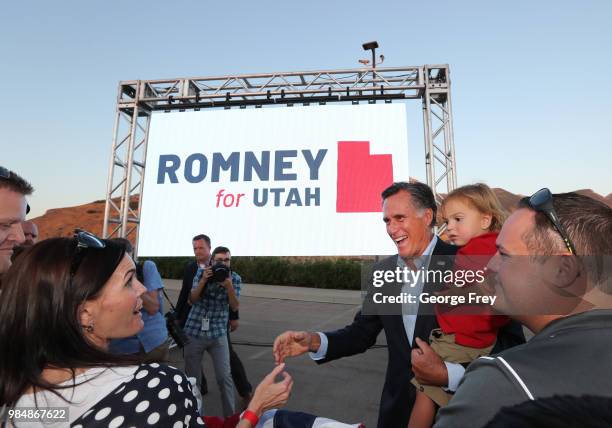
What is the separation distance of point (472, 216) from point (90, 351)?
193 centimetres

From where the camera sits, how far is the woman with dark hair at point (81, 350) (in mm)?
989

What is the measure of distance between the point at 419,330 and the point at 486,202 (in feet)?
2.89

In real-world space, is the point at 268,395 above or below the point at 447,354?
below

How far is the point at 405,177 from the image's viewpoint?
6.88 metres

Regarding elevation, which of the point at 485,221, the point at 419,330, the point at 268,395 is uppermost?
the point at 485,221

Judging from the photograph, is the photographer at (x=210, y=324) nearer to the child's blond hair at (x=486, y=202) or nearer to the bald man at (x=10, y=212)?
the bald man at (x=10, y=212)

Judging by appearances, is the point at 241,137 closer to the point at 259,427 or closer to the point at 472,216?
the point at 472,216

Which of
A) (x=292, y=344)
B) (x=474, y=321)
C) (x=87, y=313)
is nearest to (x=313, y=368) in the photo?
(x=292, y=344)

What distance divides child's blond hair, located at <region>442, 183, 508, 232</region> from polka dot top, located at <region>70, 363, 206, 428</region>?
1727 mm

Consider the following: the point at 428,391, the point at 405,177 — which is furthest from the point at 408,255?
the point at 405,177

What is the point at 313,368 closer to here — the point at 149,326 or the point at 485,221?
the point at 149,326

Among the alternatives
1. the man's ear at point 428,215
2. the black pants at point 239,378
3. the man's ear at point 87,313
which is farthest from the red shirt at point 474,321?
the black pants at point 239,378

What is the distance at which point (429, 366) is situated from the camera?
1305 millimetres

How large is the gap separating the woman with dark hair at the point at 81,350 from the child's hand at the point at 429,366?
0.54 meters
